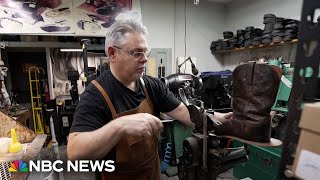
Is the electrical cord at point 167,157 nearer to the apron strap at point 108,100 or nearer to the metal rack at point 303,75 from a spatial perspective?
the apron strap at point 108,100

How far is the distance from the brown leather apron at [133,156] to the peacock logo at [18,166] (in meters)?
0.54

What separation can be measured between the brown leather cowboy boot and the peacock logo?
1224 millimetres

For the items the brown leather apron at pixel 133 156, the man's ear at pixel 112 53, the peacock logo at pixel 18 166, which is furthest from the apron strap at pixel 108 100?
the peacock logo at pixel 18 166

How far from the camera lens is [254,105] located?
96 cm

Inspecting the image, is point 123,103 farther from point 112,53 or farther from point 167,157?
point 167,157

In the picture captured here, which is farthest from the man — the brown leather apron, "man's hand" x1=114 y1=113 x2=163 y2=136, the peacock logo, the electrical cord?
the electrical cord

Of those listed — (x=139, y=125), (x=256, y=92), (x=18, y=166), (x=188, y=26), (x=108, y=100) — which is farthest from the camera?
(x=188, y=26)

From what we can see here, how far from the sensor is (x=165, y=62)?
436 centimetres

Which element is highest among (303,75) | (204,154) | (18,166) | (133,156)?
(303,75)

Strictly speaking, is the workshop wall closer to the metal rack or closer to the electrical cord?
the electrical cord

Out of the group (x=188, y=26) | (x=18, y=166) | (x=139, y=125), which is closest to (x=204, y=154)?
(x=139, y=125)

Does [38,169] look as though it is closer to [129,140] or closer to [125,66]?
[129,140]

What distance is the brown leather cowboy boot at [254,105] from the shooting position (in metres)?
0.94

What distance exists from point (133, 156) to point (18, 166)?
792 mm
